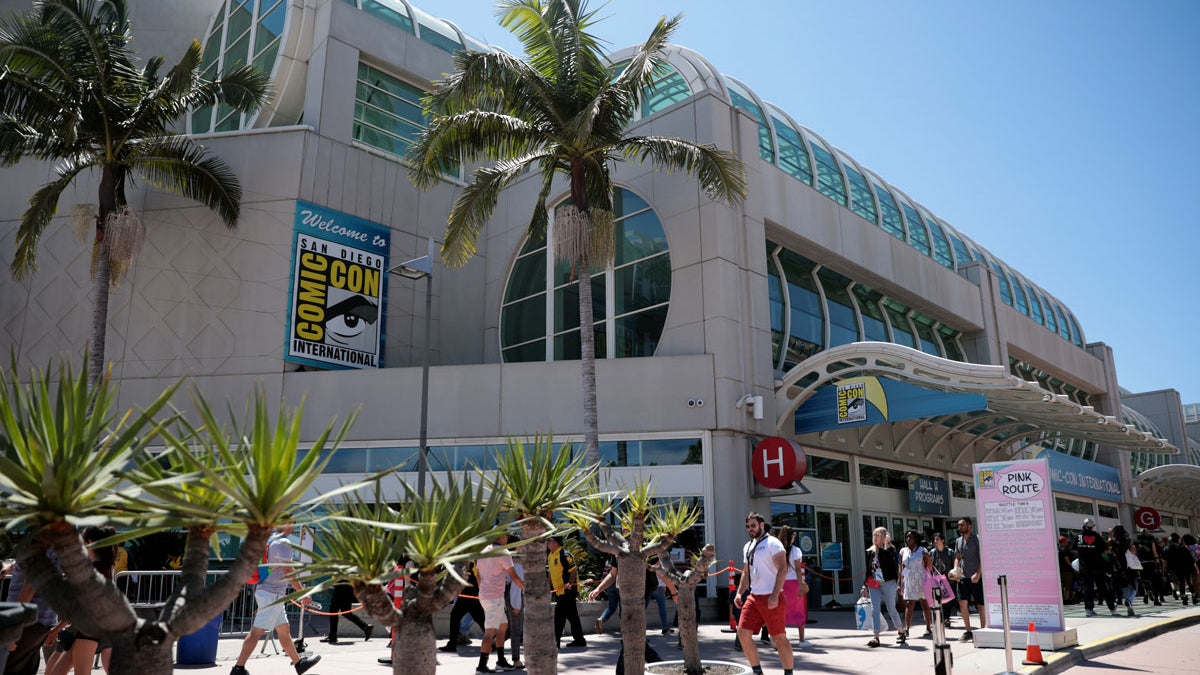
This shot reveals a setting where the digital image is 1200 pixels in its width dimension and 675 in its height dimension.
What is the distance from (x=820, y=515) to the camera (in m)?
22.1

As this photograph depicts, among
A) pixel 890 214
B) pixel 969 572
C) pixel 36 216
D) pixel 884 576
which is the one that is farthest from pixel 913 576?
pixel 36 216

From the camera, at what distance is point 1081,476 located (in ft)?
107

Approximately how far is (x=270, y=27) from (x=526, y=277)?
11124 mm

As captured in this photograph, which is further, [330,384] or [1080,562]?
[330,384]

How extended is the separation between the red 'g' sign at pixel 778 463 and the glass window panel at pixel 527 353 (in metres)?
6.96

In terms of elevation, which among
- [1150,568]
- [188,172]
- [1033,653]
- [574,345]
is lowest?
[1033,653]

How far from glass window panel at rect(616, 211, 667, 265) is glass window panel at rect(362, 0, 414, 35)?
10.3 meters

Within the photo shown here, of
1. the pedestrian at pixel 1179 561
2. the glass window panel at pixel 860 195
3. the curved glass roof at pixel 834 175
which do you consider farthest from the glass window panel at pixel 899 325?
the pedestrian at pixel 1179 561

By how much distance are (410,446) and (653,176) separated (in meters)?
8.85

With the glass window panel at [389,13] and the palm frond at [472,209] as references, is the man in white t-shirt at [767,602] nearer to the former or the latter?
the palm frond at [472,209]

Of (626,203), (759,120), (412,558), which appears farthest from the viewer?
(759,120)

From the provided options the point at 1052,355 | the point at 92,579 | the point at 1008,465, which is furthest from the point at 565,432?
the point at 1052,355

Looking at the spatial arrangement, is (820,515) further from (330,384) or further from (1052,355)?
(1052,355)

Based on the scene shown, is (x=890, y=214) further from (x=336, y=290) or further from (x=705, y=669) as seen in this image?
(x=705, y=669)
